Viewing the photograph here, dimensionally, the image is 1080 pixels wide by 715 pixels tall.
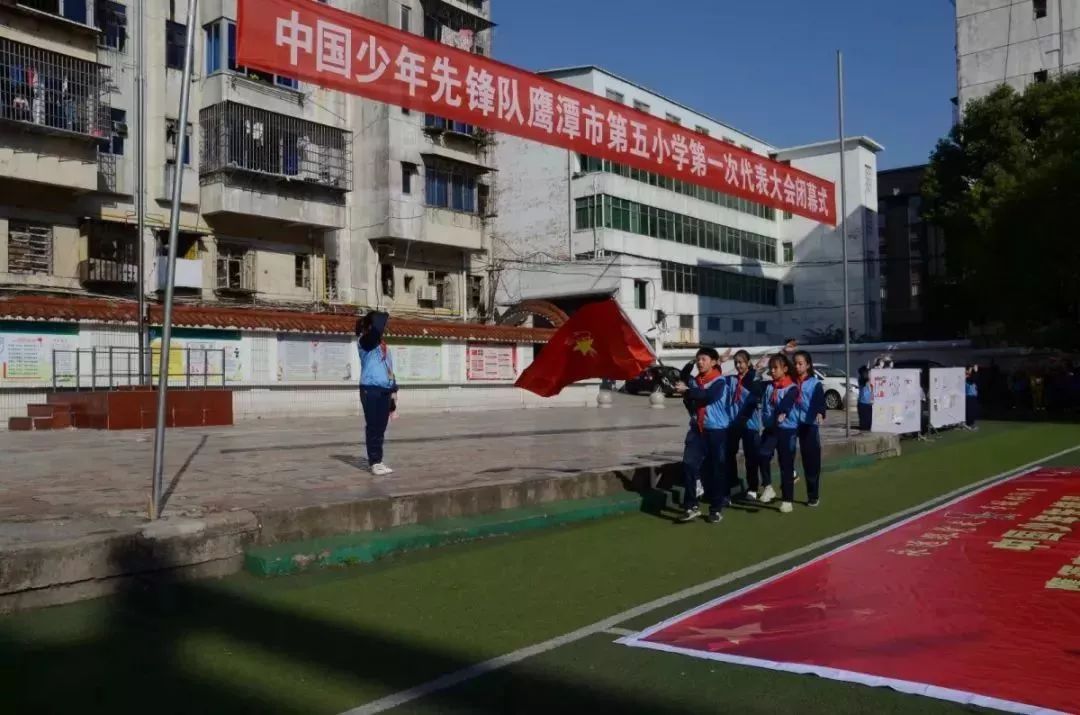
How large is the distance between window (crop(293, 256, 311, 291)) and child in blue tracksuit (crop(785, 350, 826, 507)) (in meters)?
23.3

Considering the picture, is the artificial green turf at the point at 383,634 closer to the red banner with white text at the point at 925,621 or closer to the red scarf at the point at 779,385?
the red banner with white text at the point at 925,621

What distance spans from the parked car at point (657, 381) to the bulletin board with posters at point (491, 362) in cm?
872

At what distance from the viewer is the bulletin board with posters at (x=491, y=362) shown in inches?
1106

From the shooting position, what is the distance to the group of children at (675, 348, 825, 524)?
9242 mm

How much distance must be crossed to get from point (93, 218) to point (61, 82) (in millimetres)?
3469

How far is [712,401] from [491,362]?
782 inches

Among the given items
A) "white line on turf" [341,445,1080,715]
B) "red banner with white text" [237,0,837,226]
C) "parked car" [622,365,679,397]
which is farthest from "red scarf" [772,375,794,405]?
"parked car" [622,365,679,397]

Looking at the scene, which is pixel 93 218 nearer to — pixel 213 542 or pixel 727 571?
pixel 213 542

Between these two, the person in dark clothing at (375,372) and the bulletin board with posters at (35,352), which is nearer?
the person in dark clothing at (375,372)

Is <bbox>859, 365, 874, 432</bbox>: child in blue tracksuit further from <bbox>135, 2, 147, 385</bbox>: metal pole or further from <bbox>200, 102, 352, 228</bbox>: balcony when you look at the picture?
<bbox>200, 102, 352, 228</bbox>: balcony

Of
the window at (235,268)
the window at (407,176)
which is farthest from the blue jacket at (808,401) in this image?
the window at (407,176)

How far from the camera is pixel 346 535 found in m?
7.72

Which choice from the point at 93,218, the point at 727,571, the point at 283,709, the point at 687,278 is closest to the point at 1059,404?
the point at 687,278

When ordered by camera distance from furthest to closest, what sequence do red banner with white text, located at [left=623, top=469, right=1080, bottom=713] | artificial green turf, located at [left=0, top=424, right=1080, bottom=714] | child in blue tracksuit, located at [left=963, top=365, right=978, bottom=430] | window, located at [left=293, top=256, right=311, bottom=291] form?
window, located at [left=293, top=256, right=311, bottom=291] < child in blue tracksuit, located at [left=963, top=365, right=978, bottom=430] < red banner with white text, located at [left=623, top=469, right=1080, bottom=713] < artificial green turf, located at [left=0, top=424, right=1080, bottom=714]
